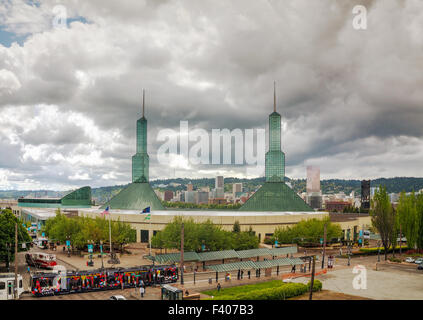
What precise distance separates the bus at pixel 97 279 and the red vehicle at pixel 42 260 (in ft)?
34.2

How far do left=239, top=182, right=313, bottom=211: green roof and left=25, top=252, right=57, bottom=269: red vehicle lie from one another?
182 ft

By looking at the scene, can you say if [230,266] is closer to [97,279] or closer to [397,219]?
[97,279]

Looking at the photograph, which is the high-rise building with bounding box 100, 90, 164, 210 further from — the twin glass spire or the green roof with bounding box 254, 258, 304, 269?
the green roof with bounding box 254, 258, 304, 269

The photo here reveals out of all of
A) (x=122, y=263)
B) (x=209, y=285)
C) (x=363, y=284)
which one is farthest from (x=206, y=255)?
(x=363, y=284)

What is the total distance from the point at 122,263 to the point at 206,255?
1569 cm

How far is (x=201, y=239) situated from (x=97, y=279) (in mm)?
23214

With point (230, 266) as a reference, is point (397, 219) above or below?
above

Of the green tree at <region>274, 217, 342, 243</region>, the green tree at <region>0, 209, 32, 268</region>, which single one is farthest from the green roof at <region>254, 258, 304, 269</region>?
the green tree at <region>0, 209, 32, 268</region>

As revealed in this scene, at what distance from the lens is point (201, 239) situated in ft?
194

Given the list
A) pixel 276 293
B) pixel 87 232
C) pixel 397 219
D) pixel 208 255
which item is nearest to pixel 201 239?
pixel 208 255

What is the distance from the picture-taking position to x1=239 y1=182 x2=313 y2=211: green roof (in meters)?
94.8

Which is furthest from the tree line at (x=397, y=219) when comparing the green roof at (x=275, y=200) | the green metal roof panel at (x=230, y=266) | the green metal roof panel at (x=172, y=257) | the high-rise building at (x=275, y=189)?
the green metal roof panel at (x=172, y=257)

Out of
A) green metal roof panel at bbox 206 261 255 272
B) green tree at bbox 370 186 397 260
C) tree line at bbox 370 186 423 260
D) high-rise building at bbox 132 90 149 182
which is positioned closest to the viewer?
green metal roof panel at bbox 206 261 255 272
